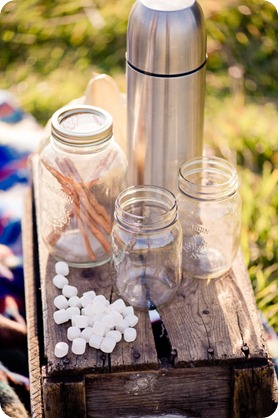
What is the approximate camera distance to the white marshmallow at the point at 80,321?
5.15 ft

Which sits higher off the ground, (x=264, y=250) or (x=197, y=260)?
(x=197, y=260)

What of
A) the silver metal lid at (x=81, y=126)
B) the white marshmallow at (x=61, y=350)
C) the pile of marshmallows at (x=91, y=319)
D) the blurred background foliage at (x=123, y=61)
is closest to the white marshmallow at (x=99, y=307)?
the pile of marshmallows at (x=91, y=319)

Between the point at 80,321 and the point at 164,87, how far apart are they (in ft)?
1.79

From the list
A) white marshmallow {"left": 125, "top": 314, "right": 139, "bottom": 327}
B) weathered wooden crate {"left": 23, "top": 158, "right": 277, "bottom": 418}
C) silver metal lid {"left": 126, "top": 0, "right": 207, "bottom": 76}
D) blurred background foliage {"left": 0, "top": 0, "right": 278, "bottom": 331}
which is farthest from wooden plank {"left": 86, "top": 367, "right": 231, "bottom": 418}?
blurred background foliage {"left": 0, "top": 0, "right": 278, "bottom": 331}

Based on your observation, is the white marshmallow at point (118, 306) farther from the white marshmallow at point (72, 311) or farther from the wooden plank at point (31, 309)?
the wooden plank at point (31, 309)

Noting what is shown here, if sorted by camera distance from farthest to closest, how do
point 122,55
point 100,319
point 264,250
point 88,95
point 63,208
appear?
point 122,55
point 264,250
point 88,95
point 63,208
point 100,319

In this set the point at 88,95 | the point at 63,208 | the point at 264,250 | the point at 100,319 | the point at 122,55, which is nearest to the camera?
the point at 100,319

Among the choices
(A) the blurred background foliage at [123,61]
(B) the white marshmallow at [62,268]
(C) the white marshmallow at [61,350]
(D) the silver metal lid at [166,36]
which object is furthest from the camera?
(A) the blurred background foliage at [123,61]

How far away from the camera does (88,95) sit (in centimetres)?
192

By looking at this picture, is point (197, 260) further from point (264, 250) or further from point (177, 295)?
point (264, 250)

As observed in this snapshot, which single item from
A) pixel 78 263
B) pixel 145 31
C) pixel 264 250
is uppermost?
pixel 145 31

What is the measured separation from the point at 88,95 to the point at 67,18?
168 centimetres

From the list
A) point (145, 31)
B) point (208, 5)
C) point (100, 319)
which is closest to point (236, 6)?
point (208, 5)

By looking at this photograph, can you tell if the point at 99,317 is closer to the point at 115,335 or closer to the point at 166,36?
the point at 115,335
